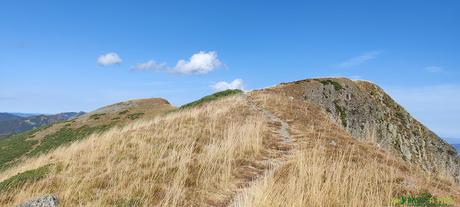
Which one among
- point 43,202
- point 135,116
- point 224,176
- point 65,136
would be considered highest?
point 135,116

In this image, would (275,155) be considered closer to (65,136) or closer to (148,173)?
(148,173)

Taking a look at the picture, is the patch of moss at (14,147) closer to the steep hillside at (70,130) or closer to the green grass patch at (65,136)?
the steep hillside at (70,130)

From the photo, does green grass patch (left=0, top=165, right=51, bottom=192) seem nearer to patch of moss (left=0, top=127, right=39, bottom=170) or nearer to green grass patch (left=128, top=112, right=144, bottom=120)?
patch of moss (left=0, top=127, right=39, bottom=170)

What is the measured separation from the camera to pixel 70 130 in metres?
50.2

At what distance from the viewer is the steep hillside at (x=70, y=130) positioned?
4522 cm

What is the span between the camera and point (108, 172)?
10531 millimetres

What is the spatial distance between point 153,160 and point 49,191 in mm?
3062

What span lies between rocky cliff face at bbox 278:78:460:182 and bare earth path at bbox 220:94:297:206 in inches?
835

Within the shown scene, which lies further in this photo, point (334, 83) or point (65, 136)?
point (65, 136)

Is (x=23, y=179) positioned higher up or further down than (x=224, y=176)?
further down

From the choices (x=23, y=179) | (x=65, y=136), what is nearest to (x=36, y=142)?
(x=65, y=136)

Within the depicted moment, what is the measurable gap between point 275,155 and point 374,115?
3664 cm

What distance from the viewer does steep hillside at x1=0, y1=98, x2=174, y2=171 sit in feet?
148

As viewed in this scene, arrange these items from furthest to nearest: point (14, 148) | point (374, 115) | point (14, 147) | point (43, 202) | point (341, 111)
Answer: point (14, 147) → point (14, 148) → point (374, 115) → point (341, 111) → point (43, 202)
